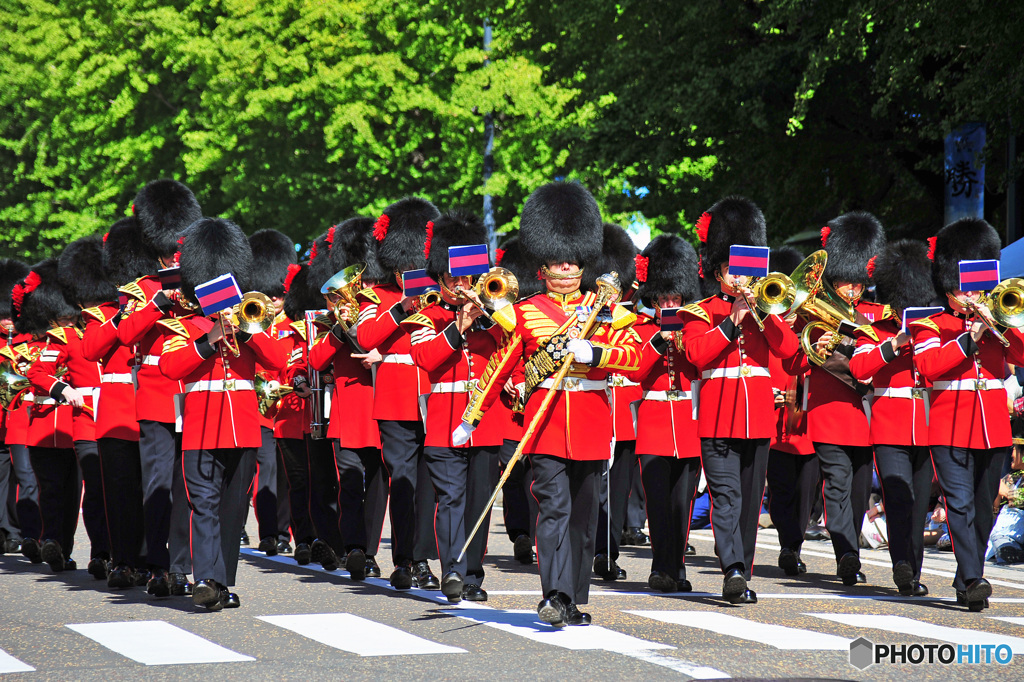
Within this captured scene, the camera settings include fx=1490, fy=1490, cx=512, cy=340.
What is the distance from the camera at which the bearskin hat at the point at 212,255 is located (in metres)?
7.94

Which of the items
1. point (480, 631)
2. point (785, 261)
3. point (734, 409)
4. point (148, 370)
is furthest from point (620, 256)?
point (480, 631)

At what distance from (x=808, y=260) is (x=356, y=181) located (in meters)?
17.7

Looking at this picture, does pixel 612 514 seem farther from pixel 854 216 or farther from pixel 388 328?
pixel 854 216

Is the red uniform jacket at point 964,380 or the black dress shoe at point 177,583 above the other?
the red uniform jacket at point 964,380

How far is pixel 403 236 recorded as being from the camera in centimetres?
950

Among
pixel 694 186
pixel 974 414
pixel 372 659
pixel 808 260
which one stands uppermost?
pixel 694 186

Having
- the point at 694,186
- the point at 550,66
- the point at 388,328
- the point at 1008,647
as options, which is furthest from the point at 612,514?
the point at 550,66

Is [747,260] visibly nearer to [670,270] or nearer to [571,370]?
[571,370]

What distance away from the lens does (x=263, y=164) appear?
24.9m

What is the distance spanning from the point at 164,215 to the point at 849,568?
15.4 feet

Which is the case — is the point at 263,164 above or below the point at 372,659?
above

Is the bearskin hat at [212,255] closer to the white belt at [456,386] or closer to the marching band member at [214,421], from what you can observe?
the marching band member at [214,421]

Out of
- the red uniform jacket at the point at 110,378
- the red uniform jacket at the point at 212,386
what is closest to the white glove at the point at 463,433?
the red uniform jacket at the point at 212,386

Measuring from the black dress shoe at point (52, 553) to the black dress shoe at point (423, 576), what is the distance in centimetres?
255
